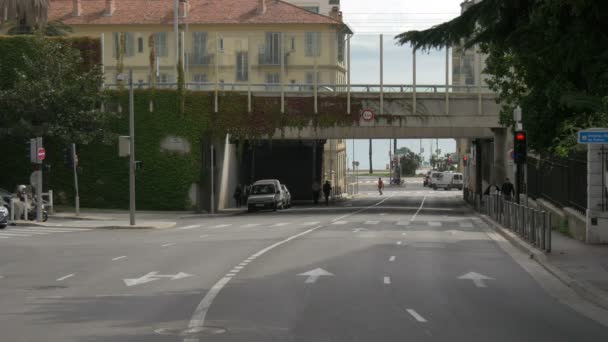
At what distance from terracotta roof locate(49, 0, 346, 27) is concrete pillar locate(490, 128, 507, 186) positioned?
91.3ft

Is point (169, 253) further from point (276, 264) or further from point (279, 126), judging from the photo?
point (279, 126)

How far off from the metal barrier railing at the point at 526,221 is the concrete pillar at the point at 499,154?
19.0 metres

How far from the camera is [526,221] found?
98.6 feet

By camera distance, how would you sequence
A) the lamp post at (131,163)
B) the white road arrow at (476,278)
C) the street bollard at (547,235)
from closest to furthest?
1. the white road arrow at (476,278)
2. the street bollard at (547,235)
3. the lamp post at (131,163)

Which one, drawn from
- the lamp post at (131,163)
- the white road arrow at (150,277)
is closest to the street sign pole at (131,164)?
the lamp post at (131,163)

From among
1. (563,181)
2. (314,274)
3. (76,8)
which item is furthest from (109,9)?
(314,274)

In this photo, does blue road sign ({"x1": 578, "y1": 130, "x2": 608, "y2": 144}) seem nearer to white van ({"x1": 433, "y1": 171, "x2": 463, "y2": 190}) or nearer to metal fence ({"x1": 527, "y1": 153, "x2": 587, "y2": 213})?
metal fence ({"x1": 527, "y1": 153, "x2": 587, "y2": 213})

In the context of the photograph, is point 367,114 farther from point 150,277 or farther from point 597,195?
point 150,277

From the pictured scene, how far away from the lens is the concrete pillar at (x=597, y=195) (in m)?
28.9

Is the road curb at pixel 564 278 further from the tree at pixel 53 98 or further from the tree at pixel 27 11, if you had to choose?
the tree at pixel 27 11

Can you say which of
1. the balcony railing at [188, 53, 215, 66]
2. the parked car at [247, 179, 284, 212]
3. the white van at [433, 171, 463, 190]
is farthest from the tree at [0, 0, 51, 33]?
the white van at [433, 171, 463, 190]

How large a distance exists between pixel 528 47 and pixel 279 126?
39.3 m

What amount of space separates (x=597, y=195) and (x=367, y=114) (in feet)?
99.1

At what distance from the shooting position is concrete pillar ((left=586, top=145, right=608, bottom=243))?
94.8 ft
